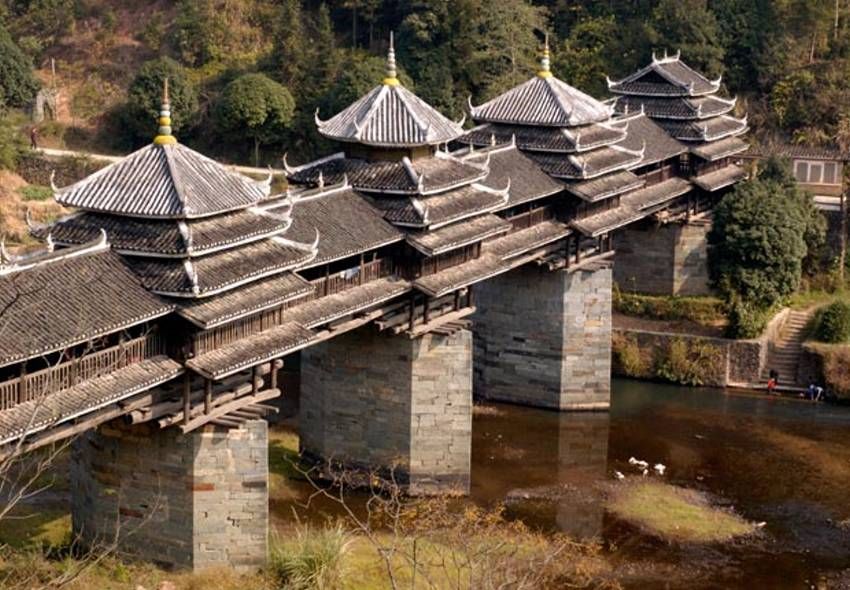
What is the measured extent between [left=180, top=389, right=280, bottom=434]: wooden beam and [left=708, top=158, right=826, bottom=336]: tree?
23.8m

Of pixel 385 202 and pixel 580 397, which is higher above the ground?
pixel 385 202

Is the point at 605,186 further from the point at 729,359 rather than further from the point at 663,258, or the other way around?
the point at 663,258

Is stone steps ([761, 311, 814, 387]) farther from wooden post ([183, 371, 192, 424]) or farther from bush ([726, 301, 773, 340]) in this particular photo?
wooden post ([183, 371, 192, 424])

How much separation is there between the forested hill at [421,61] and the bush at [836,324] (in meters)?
16.3

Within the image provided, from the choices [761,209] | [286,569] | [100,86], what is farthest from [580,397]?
[100,86]

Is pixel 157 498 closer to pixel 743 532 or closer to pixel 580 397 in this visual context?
pixel 743 532

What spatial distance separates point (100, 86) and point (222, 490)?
5116 centimetres

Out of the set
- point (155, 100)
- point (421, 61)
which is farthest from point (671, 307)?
point (155, 100)

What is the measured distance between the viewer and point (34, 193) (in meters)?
67.1

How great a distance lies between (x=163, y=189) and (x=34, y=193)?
37.7 meters

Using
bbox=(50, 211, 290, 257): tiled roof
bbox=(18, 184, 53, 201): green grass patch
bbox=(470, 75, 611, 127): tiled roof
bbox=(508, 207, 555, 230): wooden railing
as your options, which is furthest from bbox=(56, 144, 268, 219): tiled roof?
bbox=(18, 184, 53, 201): green grass patch

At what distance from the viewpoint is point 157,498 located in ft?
106

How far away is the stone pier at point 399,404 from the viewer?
4075 centimetres

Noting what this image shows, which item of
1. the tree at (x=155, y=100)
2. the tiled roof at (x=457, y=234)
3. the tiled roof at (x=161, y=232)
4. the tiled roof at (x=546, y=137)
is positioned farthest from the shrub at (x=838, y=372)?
the tree at (x=155, y=100)
